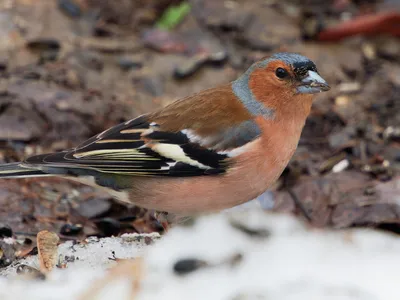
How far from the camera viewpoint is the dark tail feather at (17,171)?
411 cm

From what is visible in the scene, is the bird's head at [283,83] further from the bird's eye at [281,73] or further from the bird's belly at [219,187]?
the bird's belly at [219,187]

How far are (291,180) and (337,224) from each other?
0.74 m

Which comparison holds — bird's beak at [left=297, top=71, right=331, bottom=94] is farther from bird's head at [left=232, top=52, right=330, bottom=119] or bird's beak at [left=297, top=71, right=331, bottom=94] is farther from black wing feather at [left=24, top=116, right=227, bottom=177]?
black wing feather at [left=24, top=116, right=227, bottom=177]

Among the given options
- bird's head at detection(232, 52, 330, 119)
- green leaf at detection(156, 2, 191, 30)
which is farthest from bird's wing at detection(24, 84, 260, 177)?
green leaf at detection(156, 2, 191, 30)

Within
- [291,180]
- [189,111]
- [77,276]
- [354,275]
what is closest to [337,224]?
[291,180]

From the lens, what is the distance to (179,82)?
6.70 metres

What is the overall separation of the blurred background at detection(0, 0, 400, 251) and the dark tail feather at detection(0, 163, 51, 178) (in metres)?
0.45

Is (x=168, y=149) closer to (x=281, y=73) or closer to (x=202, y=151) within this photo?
(x=202, y=151)

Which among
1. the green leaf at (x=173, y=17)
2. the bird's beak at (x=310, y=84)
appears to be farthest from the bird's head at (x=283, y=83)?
the green leaf at (x=173, y=17)

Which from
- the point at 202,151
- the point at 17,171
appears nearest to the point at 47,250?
the point at 17,171

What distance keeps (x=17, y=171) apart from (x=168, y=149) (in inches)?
33.3

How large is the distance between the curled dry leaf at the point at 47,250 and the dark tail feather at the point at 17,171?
1.30 ft

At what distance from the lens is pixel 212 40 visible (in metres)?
7.19

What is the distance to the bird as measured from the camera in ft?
13.4
